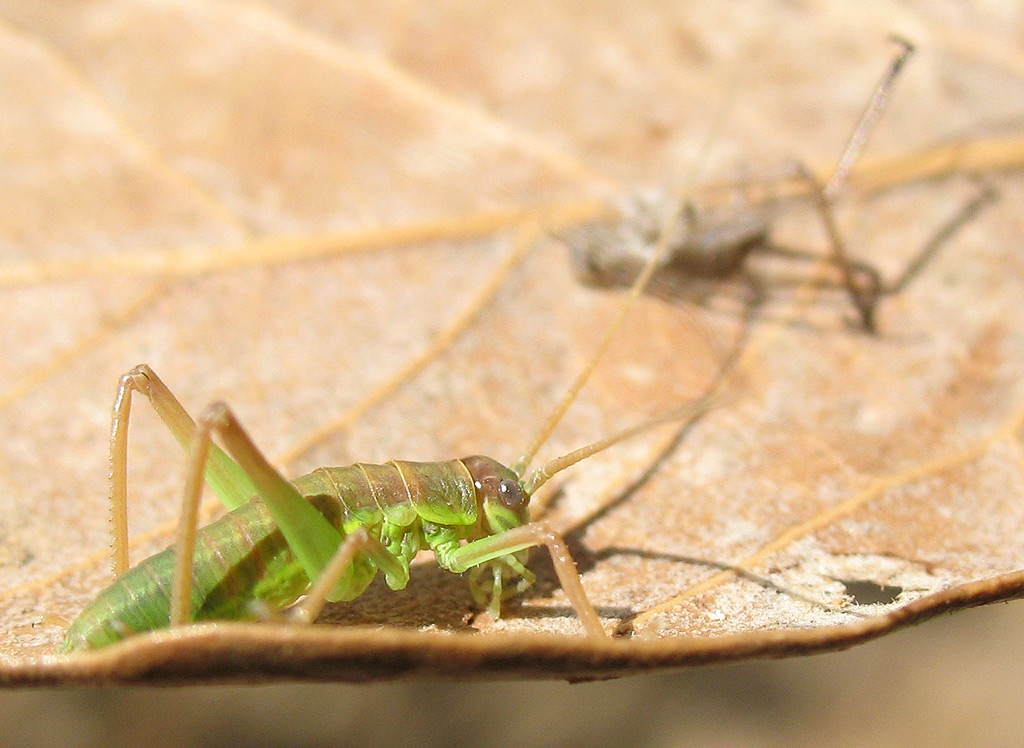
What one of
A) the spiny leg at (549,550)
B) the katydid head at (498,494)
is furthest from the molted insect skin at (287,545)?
the spiny leg at (549,550)

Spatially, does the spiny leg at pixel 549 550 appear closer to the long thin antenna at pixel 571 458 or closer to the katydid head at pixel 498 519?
the katydid head at pixel 498 519

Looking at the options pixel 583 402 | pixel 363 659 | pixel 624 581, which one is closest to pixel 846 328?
pixel 583 402

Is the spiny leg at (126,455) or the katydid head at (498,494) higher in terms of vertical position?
the spiny leg at (126,455)

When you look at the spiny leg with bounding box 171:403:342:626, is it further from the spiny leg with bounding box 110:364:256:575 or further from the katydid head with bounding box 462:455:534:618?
the katydid head with bounding box 462:455:534:618

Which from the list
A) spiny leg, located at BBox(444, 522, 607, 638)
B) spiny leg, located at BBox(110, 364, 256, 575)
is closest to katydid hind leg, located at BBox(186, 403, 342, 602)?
spiny leg, located at BBox(110, 364, 256, 575)

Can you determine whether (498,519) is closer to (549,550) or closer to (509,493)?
(509,493)
